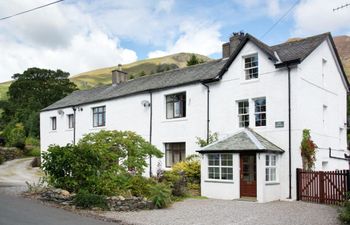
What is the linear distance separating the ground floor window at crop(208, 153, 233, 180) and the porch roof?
40cm

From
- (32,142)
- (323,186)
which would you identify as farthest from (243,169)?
(32,142)

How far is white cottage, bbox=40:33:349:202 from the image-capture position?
18906mm

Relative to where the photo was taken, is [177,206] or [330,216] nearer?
[330,216]

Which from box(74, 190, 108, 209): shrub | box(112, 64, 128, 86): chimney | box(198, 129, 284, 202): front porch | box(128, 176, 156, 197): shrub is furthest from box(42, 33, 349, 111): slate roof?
box(74, 190, 108, 209): shrub

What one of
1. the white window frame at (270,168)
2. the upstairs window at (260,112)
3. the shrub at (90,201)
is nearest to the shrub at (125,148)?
the shrub at (90,201)

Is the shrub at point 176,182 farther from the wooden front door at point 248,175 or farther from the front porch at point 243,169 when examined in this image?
the wooden front door at point 248,175

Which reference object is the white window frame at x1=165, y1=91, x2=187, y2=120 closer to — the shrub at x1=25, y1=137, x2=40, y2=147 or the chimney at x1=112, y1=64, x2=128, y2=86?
the chimney at x1=112, y1=64, x2=128, y2=86

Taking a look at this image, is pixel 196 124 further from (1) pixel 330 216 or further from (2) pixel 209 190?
(1) pixel 330 216

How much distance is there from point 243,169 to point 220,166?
115 centimetres

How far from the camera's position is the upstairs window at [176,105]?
24.9 metres

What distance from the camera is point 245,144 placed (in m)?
18.8

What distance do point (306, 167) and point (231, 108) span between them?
16.9 ft

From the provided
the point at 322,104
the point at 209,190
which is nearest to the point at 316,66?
the point at 322,104

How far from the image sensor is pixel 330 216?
45.1ft
